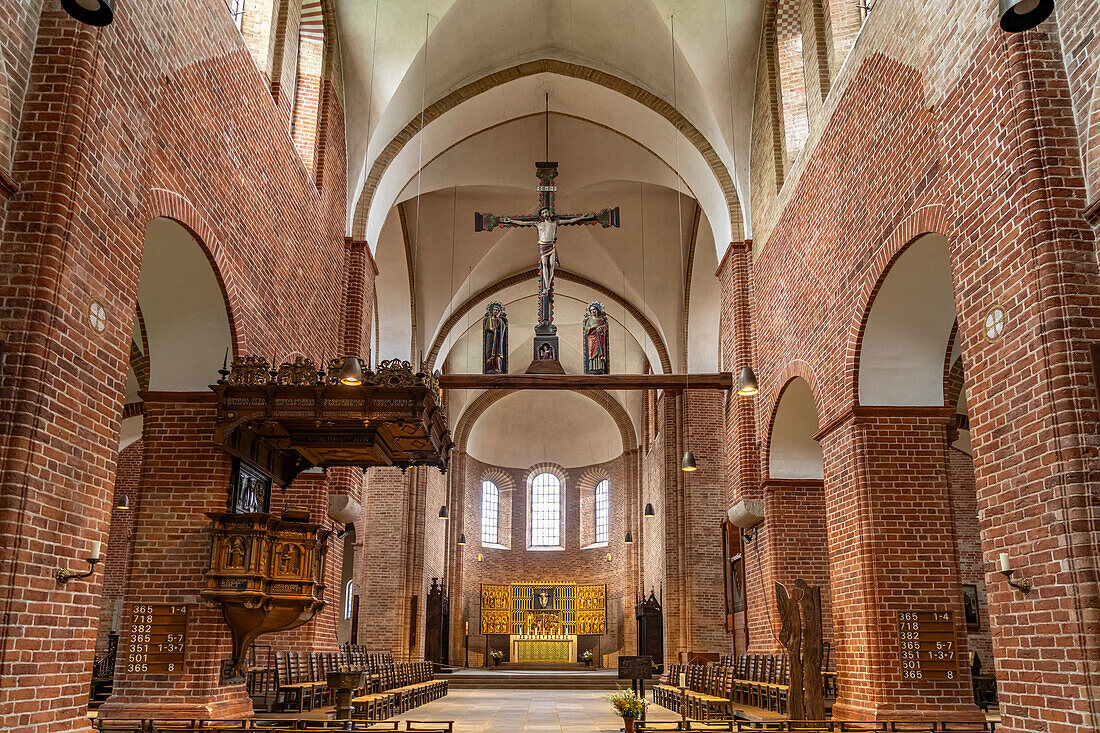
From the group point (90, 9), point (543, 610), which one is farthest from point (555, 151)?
point (543, 610)

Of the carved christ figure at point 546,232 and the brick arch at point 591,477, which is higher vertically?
the carved christ figure at point 546,232

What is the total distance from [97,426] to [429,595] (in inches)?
846

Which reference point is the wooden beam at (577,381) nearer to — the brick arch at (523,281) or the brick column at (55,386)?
the brick arch at (523,281)

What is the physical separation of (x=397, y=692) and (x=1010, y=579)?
30.9ft

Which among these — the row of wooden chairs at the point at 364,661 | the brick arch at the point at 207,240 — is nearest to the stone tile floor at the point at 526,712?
the row of wooden chairs at the point at 364,661

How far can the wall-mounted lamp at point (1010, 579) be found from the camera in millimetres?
5957

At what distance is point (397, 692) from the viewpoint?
13.2 meters

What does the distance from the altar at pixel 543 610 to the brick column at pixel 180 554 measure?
22678 millimetres

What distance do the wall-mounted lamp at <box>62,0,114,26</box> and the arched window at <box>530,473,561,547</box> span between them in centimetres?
3085

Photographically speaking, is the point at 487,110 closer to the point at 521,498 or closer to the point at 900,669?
the point at 900,669

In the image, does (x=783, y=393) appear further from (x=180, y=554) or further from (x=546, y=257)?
(x=180, y=554)

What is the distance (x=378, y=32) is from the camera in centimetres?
1421

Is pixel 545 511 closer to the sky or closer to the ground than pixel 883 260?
closer to the sky

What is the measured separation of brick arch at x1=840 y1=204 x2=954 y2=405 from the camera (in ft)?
25.6
